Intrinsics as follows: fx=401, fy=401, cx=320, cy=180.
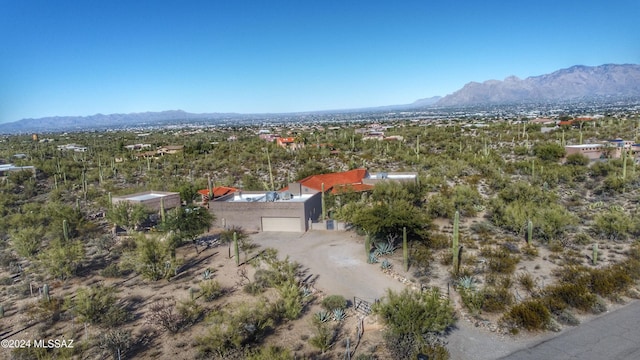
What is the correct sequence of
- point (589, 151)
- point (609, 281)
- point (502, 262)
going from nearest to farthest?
point (609, 281) → point (502, 262) → point (589, 151)

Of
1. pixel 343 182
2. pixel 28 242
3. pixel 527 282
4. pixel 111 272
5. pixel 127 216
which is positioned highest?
pixel 343 182

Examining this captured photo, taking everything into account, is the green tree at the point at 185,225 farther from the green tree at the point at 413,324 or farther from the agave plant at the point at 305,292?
the green tree at the point at 413,324

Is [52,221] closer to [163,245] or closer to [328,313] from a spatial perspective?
[163,245]

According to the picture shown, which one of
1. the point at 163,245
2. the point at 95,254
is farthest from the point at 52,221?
the point at 163,245

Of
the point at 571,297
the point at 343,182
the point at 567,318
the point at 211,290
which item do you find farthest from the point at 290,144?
the point at 567,318

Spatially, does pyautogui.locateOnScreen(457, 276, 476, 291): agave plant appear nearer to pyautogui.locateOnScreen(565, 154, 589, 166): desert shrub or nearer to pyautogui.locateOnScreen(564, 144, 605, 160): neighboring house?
pyautogui.locateOnScreen(565, 154, 589, 166): desert shrub

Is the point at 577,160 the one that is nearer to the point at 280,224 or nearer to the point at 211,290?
the point at 280,224
